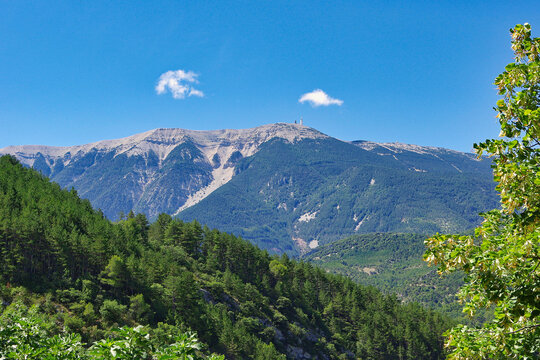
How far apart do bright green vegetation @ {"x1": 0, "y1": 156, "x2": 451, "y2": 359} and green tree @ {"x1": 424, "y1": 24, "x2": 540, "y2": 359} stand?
14.9 meters

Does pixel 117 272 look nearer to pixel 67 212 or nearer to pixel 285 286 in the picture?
pixel 67 212

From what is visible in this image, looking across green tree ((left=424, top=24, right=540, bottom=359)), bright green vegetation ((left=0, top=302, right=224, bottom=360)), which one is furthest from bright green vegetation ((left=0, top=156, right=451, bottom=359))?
green tree ((left=424, top=24, right=540, bottom=359))

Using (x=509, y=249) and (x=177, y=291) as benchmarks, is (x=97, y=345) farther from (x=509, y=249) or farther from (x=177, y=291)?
(x=177, y=291)

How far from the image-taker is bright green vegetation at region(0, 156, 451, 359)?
6488 cm

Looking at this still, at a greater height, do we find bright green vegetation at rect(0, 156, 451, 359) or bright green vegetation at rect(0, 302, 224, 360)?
bright green vegetation at rect(0, 302, 224, 360)

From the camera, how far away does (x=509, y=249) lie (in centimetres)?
973

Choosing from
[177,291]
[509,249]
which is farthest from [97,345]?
[177,291]

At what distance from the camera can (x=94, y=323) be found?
60.9 m

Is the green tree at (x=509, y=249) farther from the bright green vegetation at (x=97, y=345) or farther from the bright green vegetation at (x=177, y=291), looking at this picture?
the bright green vegetation at (x=177, y=291)

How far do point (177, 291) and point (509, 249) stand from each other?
266 ft

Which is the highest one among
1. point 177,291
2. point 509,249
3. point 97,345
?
point 509,249

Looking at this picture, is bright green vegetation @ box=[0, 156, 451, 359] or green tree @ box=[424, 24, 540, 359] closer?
green tree @ box=[424, 24, 540, 359]

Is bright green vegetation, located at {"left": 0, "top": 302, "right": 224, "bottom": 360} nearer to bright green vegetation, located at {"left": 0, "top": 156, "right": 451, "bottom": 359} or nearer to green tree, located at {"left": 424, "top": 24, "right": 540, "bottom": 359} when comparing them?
bright green vegetation, located at {"left": 0, "top": 156, "right": 451, "bottom": 359}

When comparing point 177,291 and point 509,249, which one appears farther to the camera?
point 177,291
